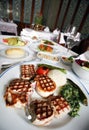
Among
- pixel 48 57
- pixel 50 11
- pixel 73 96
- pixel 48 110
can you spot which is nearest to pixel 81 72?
pixel 73 96

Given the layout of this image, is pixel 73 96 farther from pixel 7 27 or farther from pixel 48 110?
pixel 7 27

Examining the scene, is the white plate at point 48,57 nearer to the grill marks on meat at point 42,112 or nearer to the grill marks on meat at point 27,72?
the grill marks on meat at point 27,72

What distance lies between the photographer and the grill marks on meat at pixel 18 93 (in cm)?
79

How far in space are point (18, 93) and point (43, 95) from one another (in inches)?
7.6

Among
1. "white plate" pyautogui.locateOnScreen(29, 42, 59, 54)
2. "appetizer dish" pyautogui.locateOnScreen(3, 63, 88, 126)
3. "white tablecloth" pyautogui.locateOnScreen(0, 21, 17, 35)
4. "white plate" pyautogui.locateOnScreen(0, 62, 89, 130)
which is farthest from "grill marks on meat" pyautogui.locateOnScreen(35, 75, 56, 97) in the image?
"white tablecloth" pyautogui.locateOnScreen(0, 21, 17, 35)

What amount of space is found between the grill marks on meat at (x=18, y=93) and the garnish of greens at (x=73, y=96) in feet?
0.88

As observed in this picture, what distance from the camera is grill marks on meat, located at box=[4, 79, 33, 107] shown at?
787 millimetres

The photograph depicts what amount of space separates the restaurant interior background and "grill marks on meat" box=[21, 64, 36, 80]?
4.84 metres

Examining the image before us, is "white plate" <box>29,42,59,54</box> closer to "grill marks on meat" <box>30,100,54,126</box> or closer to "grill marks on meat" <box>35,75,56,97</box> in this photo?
"grill marks on meat" <box>35,75,56,97</box>

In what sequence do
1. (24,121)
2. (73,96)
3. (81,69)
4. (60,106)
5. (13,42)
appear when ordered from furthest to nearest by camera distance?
1. (13,42)
2. (81,69)
3. (73,96)
4. (60,106)
5. (24,121)

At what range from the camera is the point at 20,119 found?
721 mm

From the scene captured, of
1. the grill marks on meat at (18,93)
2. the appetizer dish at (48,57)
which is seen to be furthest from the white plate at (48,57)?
the grill marks on meat at (18,93)

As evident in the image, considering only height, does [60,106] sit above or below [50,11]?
above

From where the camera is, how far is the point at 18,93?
859 millimetres
